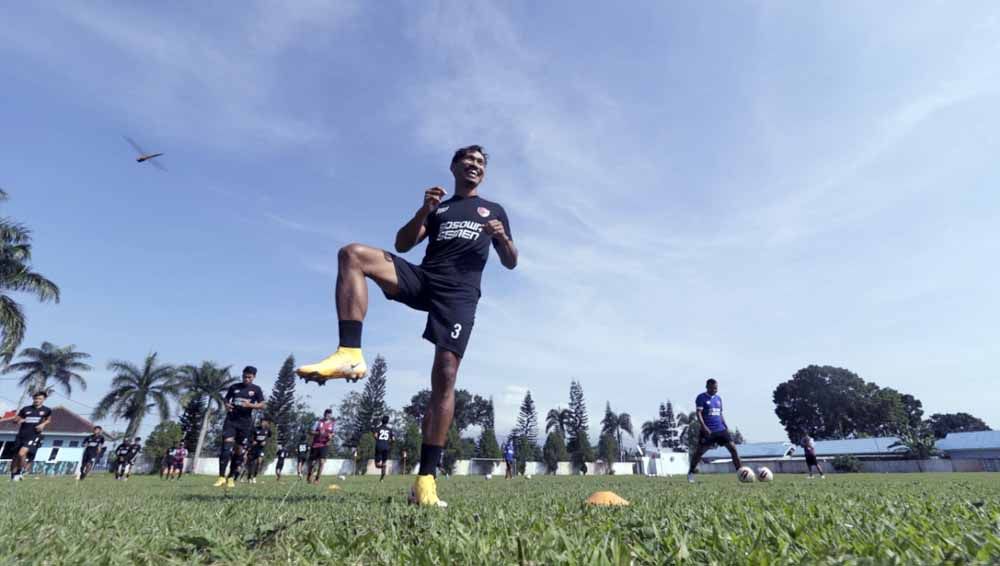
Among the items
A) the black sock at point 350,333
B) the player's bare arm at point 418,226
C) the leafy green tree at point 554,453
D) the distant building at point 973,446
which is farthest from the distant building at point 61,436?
the distant building at point 973,446

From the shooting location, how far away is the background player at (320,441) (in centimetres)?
1218

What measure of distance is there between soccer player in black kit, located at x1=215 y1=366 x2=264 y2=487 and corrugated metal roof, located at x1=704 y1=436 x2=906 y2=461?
6455 centimetres

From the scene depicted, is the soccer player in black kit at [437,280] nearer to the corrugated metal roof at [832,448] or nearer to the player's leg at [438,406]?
the player's leg at [438,406]

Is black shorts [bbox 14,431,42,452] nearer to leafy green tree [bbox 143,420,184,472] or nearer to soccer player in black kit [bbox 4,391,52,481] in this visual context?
soccer player in black kit [bbox 4,391,52,481]

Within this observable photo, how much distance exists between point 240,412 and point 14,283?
84.9 feet

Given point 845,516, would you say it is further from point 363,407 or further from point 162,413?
point 363,407

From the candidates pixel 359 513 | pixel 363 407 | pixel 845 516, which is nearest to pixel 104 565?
pixel 359 513

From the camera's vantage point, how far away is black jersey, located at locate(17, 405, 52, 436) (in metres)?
11.7

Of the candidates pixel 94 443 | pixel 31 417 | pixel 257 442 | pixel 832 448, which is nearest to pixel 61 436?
pixel 94 443

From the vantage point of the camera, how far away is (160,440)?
1533 inches

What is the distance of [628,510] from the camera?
2617 millimetres

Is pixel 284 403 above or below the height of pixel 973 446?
above

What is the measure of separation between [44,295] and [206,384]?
1050 inches

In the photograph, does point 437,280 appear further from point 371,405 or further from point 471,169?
point 371,405
